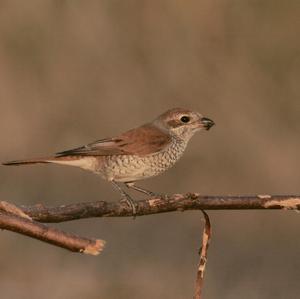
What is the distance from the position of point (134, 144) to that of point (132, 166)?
257mm

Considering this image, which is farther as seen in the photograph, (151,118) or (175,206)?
(151,118)

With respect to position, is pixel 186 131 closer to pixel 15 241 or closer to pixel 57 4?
pixel 15 241

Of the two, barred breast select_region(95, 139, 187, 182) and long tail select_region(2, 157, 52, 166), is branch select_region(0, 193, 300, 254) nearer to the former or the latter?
long tail select_region(2, 157, 52, 166)

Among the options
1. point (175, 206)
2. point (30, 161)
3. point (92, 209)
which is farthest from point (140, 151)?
point (92, 209)

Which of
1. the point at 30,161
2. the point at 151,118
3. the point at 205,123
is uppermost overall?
the point at 151,118

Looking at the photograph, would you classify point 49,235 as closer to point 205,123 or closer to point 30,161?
point 30,161

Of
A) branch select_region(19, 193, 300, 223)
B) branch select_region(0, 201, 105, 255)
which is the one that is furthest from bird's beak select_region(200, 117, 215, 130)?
branch select_region(0, 201, 105, 255)

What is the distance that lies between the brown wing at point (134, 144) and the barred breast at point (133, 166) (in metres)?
0.04

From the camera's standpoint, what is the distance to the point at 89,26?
16.2 meters

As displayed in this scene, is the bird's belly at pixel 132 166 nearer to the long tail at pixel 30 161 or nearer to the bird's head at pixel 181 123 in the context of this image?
the bird's head at pixel 181 123

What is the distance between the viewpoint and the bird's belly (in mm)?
6188

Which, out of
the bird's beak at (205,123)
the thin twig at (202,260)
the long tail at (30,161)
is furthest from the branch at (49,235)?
the bird's beak at (205,123)

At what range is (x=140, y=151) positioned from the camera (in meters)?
6.38

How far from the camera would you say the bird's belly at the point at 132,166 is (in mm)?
6188
